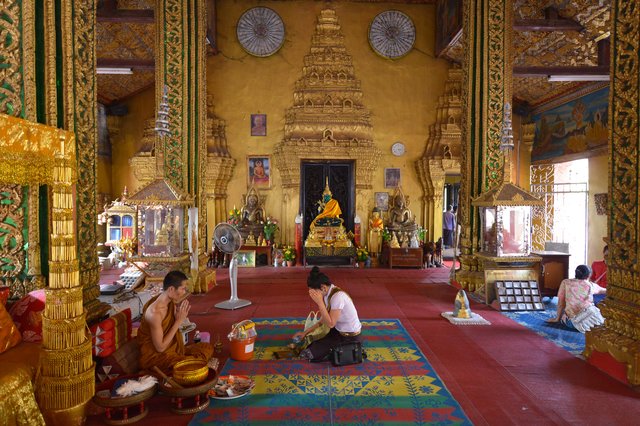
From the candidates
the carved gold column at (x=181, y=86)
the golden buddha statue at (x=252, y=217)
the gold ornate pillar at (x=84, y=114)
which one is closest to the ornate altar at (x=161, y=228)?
the carved gold column at (x=181, y=86)

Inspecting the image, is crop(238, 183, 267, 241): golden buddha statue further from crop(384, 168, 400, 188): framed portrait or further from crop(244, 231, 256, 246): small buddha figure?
crop(384, 168, 400, 188): framed portrait

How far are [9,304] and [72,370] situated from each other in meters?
1.14

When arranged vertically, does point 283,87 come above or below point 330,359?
above

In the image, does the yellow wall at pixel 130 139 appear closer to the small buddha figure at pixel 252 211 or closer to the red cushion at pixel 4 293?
the small buddha figure at pixel 252 211

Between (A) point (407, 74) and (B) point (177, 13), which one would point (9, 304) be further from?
(A) point (407, 74)

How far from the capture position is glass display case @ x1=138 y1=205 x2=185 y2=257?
7.64 meters

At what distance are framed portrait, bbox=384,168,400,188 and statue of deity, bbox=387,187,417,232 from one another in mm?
397

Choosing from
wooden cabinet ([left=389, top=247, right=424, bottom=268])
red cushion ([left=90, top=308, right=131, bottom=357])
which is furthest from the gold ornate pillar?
wooden cabinet ([left=389, top=247, right=424, bottom=268])

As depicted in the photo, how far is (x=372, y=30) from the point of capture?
42.8 feet

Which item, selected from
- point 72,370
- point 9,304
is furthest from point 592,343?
point 9,304

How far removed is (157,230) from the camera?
25.3ft

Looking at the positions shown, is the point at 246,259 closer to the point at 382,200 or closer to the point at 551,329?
the point at 382,200

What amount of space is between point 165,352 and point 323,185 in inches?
372

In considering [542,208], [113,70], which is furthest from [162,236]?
[542,208]
